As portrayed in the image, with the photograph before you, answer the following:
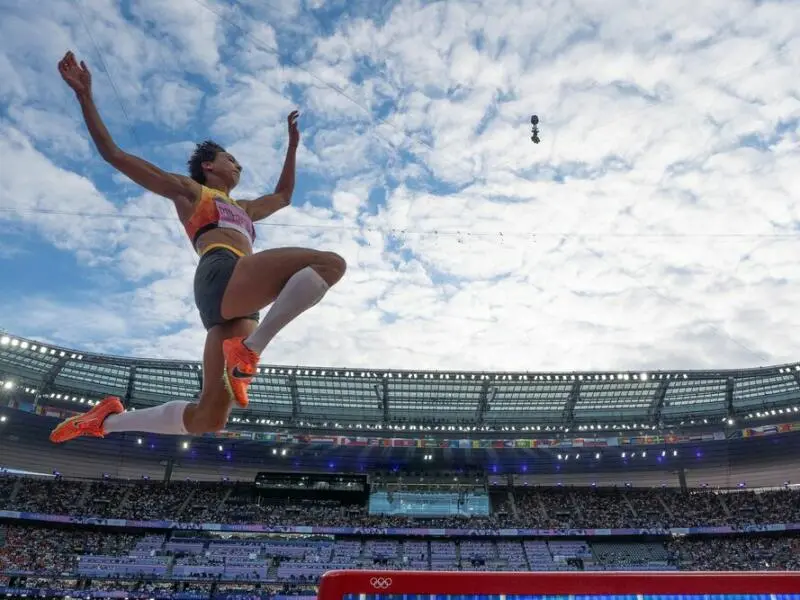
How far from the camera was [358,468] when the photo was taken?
58.2m

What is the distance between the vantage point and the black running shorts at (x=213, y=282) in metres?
4.69

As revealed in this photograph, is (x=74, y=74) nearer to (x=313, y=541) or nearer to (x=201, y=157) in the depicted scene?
(x=201, y=157)

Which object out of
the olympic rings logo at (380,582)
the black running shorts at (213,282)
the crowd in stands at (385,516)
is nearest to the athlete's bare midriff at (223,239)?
the black running shorts at (213,282)

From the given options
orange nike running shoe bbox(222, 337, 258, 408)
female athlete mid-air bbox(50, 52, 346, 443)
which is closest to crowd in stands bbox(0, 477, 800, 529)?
female athlete mid-air bbox(50, 52, 346, 443)

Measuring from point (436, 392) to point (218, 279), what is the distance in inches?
1913

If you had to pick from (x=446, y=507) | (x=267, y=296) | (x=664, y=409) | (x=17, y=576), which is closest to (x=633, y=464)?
(x=664, y=409)

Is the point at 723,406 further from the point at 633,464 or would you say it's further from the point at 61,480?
the point at 61,480

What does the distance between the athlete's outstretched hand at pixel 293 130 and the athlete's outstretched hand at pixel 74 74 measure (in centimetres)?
195

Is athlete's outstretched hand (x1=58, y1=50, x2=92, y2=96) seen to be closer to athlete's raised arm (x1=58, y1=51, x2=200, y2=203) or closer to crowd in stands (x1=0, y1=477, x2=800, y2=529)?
athlete's raised arm (x1=58, y1=51, x2=200, y2=203)

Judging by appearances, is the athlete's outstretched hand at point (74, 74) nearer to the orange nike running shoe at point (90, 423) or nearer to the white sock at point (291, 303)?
the white sock at point (291, 303)

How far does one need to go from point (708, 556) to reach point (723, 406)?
42.3 ft

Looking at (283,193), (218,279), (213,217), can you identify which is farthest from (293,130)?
(218,279)

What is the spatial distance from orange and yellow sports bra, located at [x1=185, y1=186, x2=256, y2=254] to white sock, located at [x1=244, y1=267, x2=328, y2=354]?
52.9 inches

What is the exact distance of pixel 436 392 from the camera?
52.4 meters
